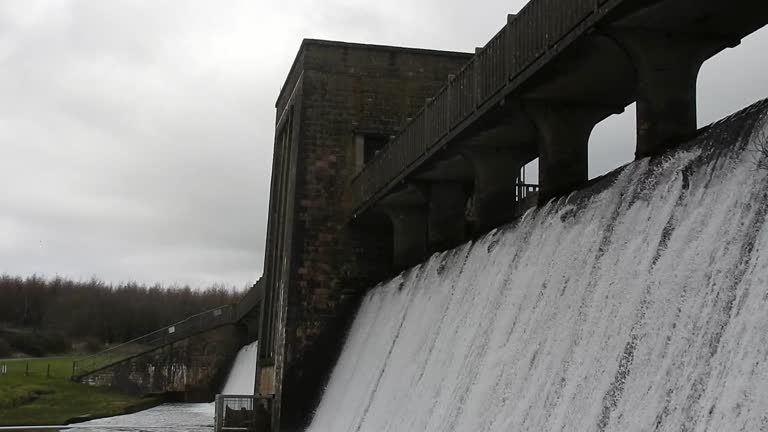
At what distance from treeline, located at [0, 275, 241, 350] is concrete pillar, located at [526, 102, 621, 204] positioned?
7785cm

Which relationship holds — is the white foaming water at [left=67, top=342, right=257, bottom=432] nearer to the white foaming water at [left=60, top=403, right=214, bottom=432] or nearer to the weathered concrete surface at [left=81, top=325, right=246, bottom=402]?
the white foaming water at [left=60, top=403, right=214, bottom=432]

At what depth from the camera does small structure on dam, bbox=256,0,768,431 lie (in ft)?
38.3

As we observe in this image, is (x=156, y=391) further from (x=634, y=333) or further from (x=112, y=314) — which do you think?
Answer: (x=634, y=333)

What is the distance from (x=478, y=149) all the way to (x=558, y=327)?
714cm

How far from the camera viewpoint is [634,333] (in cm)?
929

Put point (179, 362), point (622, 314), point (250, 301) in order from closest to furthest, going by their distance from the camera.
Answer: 1. point (622, 314)
2. point (250, 301)
3. point (179, 362)

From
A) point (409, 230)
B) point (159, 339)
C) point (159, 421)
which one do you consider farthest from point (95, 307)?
point (409, 230)

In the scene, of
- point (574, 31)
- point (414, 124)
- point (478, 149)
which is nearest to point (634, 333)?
point (574, 31)

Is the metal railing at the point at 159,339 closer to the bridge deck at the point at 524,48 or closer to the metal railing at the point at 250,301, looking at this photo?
the metal railing at the point at 250,301

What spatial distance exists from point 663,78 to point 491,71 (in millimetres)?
4161

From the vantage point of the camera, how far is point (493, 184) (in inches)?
725

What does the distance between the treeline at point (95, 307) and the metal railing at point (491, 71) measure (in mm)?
70396

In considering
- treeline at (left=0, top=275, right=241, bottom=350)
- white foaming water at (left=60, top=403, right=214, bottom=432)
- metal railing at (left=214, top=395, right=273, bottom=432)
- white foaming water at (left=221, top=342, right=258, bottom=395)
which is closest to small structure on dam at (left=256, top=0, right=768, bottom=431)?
metal railing at (left=214, top=395, right=273, bottom=432)

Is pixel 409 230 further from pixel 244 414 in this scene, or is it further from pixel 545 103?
pixel 545 103
